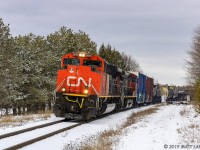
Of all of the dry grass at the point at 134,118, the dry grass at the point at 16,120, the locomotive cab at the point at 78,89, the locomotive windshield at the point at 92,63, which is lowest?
the dry grass at the point at 134,118

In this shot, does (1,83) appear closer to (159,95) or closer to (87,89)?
(87,89)

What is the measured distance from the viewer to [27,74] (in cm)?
4366

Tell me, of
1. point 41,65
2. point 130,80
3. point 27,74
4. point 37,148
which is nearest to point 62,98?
point 37,148

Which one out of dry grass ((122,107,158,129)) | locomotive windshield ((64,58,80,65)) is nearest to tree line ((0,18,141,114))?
dry grass ((122,107,158,129))

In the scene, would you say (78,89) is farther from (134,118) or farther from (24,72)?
(24,72)

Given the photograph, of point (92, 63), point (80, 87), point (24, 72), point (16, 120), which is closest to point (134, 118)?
point (92, 63)

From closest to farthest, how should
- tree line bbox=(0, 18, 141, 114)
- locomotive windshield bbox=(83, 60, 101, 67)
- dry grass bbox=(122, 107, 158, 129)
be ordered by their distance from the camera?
dry grass bbox=(122, 107, 158, 129)
locomotive windshield bbox=(83, 60, 101, 67)
tree line bbox=(0, 18, 141, 114)

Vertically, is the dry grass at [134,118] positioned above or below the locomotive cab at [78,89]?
below

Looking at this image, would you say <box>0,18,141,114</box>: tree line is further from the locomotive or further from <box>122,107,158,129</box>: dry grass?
the locomotive

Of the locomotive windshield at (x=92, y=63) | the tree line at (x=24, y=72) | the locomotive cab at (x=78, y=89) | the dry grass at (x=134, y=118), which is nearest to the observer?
the dry grass at (x=134, y=118)

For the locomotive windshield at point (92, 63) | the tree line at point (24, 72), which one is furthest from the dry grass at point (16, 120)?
the tree line at point (24, 72)

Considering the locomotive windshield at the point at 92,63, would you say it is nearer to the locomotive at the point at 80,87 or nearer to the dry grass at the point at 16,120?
the locomotive at the point at 80,87

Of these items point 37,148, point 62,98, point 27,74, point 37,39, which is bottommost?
point 37,148

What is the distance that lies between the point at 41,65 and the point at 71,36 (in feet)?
53.4
